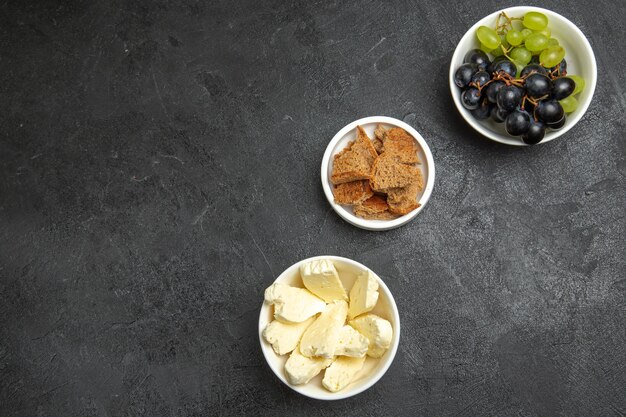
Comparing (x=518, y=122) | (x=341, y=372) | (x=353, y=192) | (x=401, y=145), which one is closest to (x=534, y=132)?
(x=518, y=122)

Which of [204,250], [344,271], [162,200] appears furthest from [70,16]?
[344,271]

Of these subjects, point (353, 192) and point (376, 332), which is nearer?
point (376, 332)

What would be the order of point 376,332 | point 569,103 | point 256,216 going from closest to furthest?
point 376,332
point 569,103
point 256,216

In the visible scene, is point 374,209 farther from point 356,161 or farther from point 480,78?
point 480,78

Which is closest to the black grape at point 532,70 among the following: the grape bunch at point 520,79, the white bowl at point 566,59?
the grape bunch at point 520,79

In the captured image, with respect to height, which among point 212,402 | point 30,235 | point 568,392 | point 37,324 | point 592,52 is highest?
point 592,52

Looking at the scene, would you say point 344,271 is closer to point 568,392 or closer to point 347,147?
point 347,147
